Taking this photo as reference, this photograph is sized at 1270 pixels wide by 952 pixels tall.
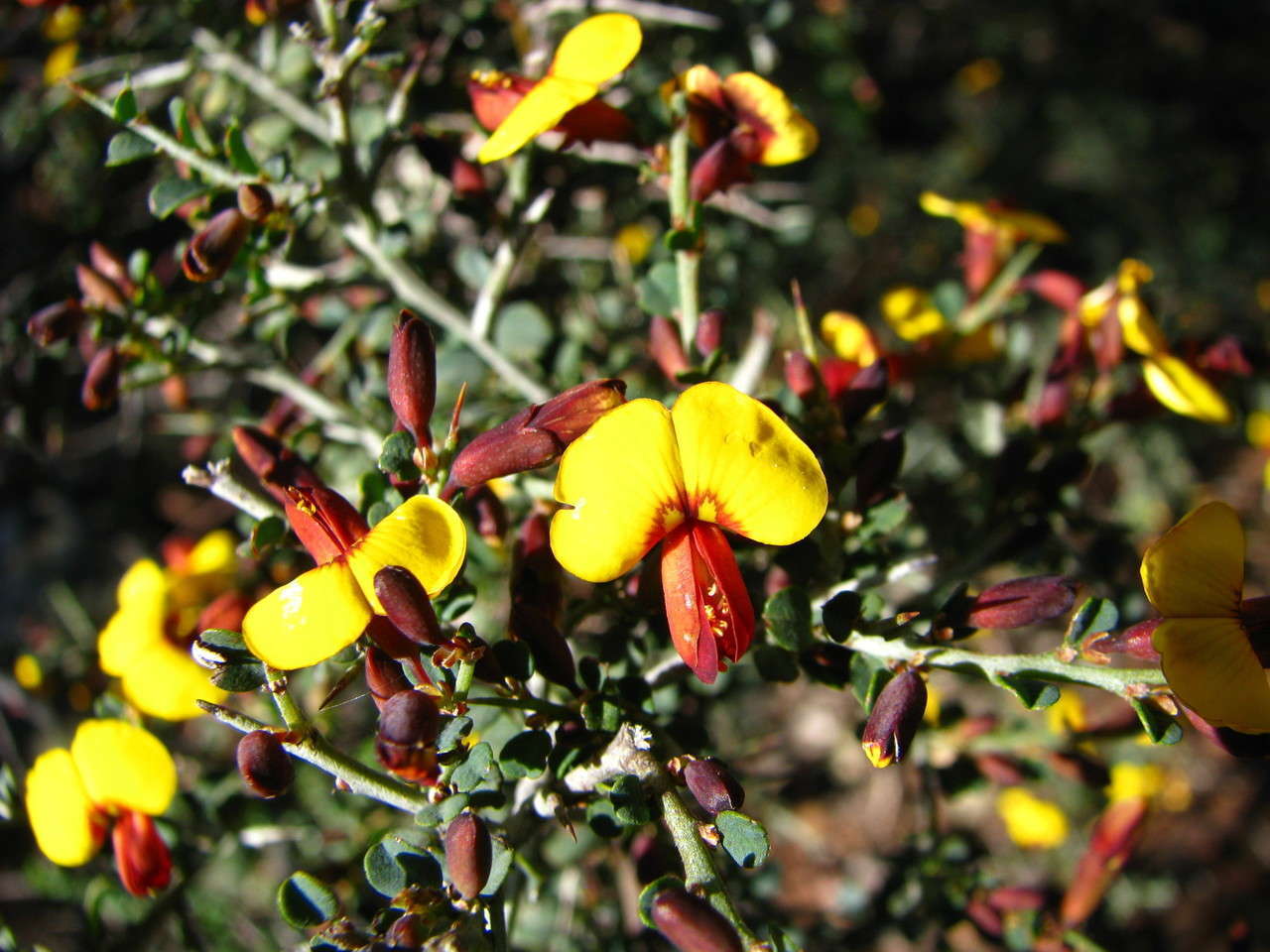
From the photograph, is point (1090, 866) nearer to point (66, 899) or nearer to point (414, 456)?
point (414, 456)

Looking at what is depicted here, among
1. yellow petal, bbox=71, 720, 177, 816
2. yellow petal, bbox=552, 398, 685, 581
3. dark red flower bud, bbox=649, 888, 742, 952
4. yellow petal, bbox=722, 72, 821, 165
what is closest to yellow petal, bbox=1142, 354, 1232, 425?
yellow petal, bbox=722, 72, 821, 165

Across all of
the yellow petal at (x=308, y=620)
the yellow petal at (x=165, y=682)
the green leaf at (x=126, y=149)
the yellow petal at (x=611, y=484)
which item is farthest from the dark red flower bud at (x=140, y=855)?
the green leaf at (x=126, y=149)

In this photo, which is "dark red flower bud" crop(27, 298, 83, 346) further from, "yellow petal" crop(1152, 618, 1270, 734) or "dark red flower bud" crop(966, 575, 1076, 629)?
"yellow petal" crop(1152, 618, 1270, 734)

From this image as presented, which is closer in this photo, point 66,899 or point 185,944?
point 185,944

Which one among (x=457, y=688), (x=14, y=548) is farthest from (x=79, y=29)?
(x=14, y=548)

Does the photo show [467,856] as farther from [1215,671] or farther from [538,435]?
[1215,671]

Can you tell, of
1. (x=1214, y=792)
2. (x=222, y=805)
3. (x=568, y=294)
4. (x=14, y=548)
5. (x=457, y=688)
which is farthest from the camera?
(x=1214, y=792)
